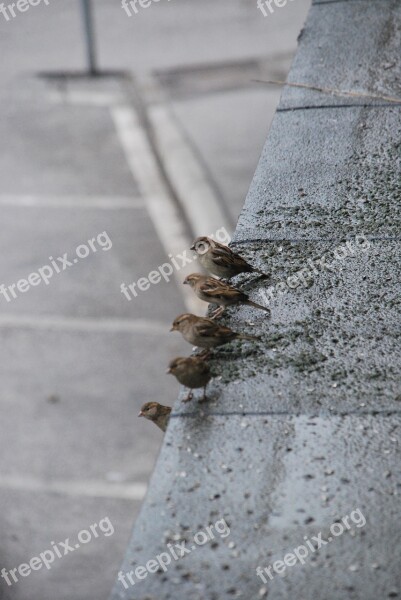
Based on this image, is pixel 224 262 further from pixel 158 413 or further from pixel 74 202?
pixel 74 202

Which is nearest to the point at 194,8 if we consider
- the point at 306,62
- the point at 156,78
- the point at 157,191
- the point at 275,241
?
the point at 156,78

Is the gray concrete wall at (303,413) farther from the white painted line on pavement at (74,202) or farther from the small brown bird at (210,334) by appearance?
the white painted line on pavement at (74,202)

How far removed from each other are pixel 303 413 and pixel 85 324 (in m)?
8.41

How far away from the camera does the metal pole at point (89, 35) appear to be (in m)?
18.0

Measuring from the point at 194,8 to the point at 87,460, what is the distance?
15.7 meters

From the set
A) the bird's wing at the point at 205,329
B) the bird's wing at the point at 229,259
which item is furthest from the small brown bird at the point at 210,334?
the bird's wing at the point at 229,259

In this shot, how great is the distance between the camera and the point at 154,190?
15.4 meters

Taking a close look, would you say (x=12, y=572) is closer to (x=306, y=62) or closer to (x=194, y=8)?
(x=306, y=62)

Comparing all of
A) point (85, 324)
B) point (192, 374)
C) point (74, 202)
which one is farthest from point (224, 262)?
point (74, 202)

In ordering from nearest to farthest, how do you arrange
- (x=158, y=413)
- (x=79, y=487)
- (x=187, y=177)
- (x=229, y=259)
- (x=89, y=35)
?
(x=229, y=259)
(x=158, y=413)
(x=79, y=487)
(x=187, y=177)
(x=89, y=35)

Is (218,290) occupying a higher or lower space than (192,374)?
higher

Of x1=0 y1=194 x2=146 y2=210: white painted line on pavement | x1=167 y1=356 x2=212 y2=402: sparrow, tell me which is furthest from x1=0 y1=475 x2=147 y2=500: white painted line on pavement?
x1=0 y1=194 x2=146 y2=210: white painted line on pavement

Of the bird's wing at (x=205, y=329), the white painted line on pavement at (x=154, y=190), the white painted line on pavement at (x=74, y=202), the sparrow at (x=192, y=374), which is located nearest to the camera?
the sparrow at (x=192, y=374)

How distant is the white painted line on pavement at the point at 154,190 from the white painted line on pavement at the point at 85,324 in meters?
0.53
